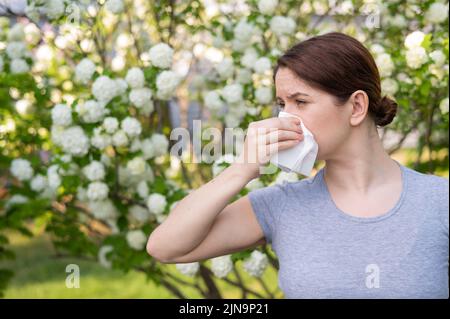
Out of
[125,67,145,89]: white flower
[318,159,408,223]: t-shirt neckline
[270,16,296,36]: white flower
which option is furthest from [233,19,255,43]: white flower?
[318,159,408,223]: t-shirt neckline

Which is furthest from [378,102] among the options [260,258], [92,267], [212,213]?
[92,267]

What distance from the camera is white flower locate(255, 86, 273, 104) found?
10.8ft

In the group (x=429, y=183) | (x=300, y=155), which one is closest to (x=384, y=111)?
(x=429, y=183)

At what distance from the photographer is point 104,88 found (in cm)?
301

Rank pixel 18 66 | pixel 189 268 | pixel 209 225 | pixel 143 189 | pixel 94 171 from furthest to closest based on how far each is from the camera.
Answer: pixel 18 66
pixel 143 189
pixel 94 171
pixel 189 268
pixel 209 225

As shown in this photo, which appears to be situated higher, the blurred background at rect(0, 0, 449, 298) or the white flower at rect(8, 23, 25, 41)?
the white flower at rect(8, 23, 25, 41)

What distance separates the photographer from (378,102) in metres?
1.94

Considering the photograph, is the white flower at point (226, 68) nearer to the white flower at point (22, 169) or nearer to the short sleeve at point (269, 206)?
the white flower at point (22, 169)

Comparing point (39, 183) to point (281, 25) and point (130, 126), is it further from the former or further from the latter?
point (281, 25)

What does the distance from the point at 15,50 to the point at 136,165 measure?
0.97 m

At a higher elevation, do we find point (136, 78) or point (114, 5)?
point (114, 5)

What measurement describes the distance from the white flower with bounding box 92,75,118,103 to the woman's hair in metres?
1.31

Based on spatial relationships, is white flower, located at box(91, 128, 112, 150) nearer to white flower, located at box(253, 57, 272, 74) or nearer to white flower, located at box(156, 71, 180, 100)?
white flower, located at box(156, 71, 180, 100)
